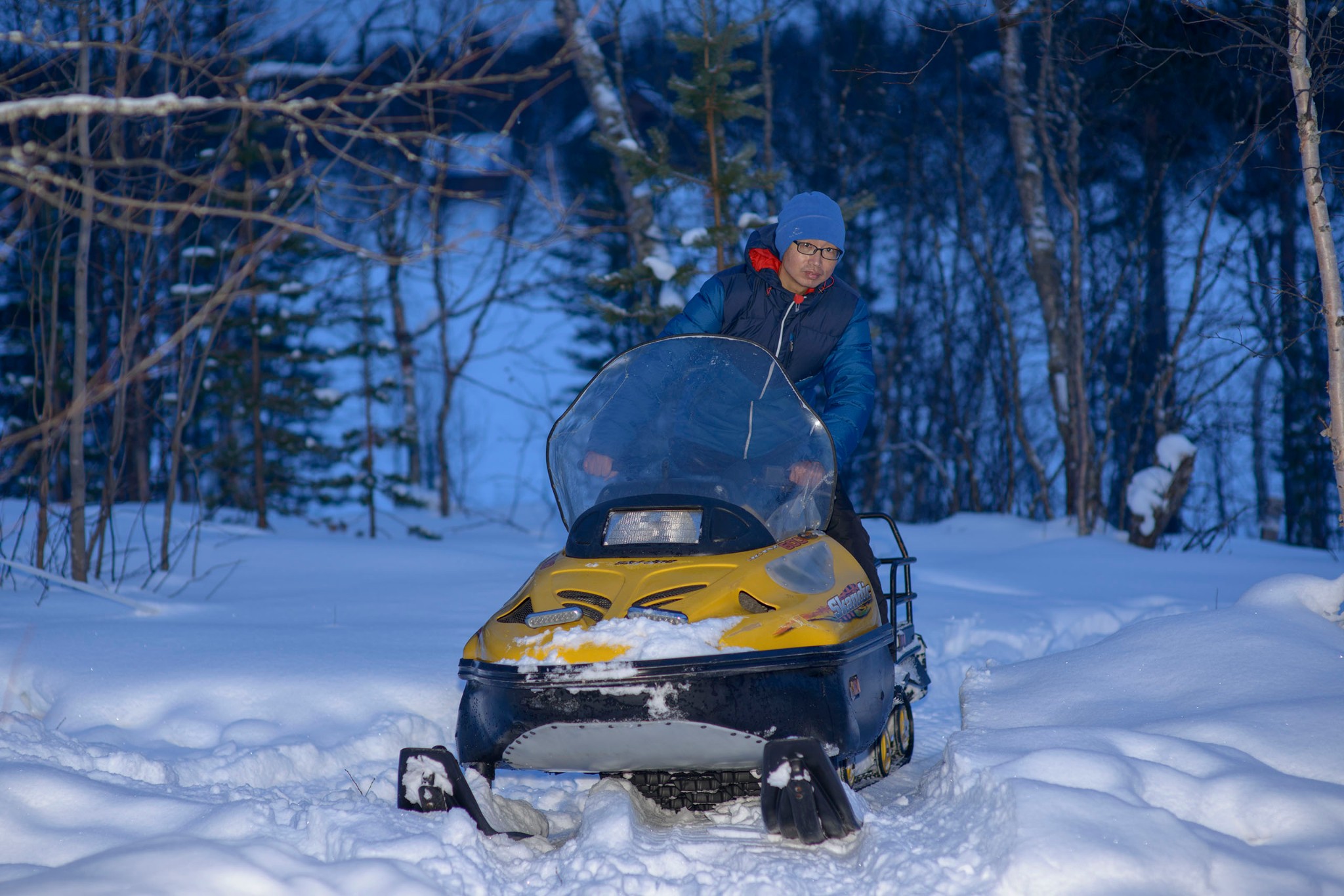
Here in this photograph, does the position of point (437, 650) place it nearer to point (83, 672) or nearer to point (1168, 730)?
point (83, 672)

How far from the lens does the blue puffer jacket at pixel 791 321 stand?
4074mm

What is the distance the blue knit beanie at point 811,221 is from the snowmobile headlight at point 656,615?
5.93 feet

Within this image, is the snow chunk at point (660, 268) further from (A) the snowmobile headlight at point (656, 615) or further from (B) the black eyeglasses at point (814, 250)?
(A) the snowmobile headlight at point (656, 615)

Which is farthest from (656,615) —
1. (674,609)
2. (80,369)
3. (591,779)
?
(80,369)

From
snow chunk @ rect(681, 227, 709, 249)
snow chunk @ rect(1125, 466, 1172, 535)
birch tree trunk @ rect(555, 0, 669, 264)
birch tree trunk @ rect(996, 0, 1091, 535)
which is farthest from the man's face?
birch tree trunk @ rect(996, 0, 1091, 535)

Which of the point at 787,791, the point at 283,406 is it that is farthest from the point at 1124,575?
the point at 283,406

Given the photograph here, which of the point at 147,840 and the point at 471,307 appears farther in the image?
the point at 471,307

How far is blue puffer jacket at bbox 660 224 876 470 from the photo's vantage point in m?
4.07

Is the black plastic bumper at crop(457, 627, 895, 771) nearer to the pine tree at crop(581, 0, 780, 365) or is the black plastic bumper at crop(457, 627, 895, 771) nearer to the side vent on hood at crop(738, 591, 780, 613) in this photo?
the side vent on hood at crop(738, 591, 780, 613)

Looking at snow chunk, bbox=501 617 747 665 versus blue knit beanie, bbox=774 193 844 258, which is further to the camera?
blue knit beanie, bbox=774 193 844 258

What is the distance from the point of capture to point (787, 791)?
2.60 m

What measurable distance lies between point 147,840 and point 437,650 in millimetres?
2493

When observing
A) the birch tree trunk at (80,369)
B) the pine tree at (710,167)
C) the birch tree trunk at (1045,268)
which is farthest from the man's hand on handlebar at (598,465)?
the birch tree trunk at (1045,268)

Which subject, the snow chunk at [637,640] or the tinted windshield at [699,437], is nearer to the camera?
the snow chunk at [637,640]
